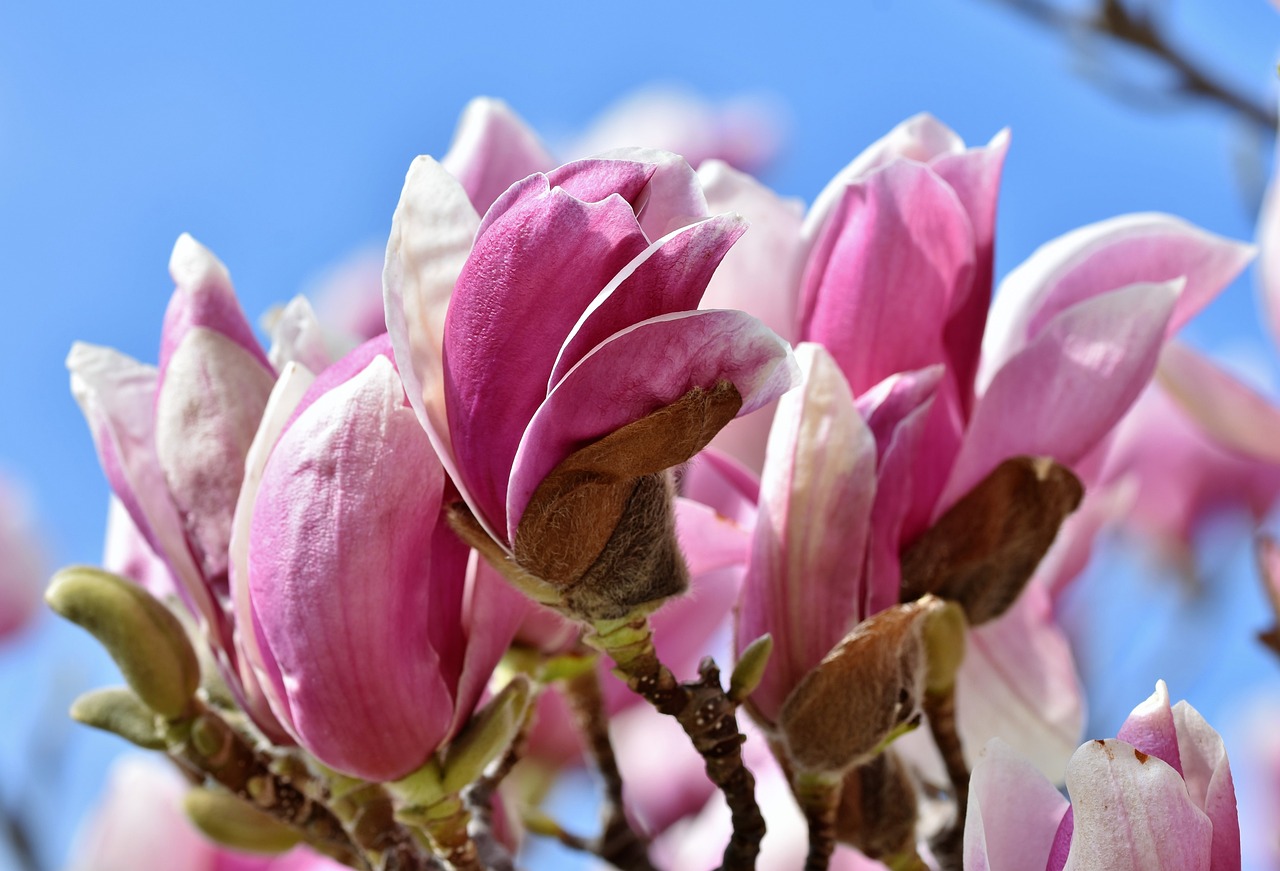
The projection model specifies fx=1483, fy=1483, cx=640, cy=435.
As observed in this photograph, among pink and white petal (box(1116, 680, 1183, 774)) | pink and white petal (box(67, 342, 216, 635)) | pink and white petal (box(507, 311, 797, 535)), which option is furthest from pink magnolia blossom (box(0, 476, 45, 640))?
pink and white petal (box(1116, 680, 1183, 774))

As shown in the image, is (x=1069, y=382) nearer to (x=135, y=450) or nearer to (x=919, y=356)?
(x=919, y=356)

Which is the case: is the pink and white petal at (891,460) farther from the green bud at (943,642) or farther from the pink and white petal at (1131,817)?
the pink and white petal at (1131,817)

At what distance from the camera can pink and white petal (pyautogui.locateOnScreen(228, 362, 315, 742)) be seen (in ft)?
1.82

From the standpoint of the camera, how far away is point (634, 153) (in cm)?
49

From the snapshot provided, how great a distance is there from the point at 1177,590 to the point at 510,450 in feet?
4.69

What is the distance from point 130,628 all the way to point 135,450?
0.24 feet

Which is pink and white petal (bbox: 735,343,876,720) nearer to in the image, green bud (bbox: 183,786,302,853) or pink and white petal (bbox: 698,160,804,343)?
pink and white petal (bbox: 698,160,804,343)

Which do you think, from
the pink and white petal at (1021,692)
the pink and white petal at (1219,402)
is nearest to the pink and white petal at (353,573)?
the pink and white petal at (1021,692)

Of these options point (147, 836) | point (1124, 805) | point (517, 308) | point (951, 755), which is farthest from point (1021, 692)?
point (147, 836)

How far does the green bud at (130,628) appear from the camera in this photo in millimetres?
614

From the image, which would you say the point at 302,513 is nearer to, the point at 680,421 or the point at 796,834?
the point at 680,421

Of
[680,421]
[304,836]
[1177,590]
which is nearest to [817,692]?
[680,421]

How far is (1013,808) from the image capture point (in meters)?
0.50

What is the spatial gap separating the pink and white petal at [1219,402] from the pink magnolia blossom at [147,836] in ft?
2.08
